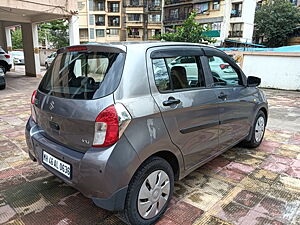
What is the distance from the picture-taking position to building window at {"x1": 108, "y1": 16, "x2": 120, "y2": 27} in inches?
1515

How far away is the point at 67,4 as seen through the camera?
32.3ft

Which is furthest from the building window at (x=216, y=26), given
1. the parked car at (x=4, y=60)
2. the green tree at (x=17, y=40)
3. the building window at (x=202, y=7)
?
the green tree at (x=17, y=40)

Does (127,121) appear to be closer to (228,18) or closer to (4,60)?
(4,60)

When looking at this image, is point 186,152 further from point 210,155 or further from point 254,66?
point 254,66

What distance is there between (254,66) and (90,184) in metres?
11.5

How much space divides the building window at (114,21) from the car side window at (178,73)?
3897 cm

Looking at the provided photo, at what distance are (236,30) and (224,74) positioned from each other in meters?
27.5

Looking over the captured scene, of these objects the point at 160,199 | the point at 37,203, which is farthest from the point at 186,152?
the point at 37,203

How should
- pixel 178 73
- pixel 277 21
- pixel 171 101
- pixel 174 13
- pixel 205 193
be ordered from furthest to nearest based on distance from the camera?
pixel 174 13
pixel 277 21
pixel 205 193
pixel 178 73
pixel 171 101

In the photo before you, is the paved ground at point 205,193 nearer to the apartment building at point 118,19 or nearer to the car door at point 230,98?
the car door at point 230,98

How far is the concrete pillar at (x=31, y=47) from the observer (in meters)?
12.6

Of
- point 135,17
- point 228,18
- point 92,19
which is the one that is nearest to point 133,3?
point 135,17

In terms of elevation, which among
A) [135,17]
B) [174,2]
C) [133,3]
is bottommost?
[135,17]

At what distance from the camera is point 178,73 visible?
239 centimetres
